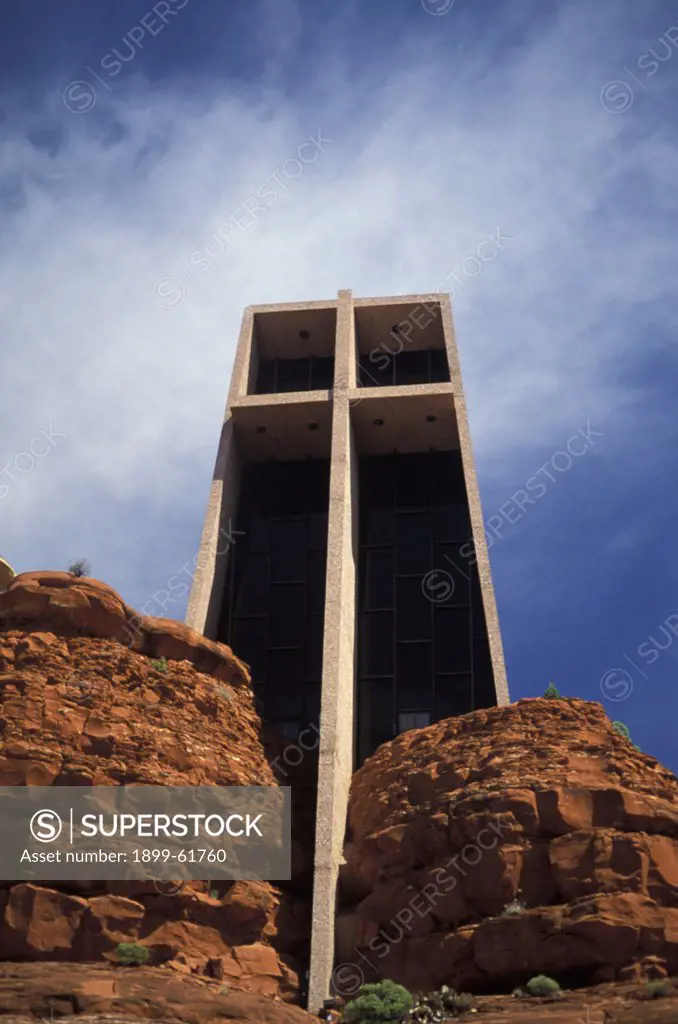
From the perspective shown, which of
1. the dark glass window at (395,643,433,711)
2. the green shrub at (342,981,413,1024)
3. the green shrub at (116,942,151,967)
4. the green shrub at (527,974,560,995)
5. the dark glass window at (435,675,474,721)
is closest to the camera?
the green shrub at (527,974,560,995)

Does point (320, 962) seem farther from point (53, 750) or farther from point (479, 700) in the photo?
point (479, 700)

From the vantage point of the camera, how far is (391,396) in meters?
44.0

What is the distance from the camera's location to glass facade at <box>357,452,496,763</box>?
39.8m

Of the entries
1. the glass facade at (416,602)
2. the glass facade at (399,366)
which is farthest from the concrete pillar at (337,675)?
the glass facade at (399,366)

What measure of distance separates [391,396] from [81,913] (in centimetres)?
2298

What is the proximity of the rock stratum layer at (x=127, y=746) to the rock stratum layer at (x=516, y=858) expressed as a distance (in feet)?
9.62

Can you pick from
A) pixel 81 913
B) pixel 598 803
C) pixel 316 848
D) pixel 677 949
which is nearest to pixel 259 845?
pixel 316 848

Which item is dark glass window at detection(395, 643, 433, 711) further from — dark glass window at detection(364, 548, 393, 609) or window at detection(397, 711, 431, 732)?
dark glass window at detection(364, 548, 393, 609)

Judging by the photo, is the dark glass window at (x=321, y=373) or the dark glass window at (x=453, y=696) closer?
the dark glass window at (x=453, y=696)

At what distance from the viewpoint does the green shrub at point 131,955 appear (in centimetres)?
2619

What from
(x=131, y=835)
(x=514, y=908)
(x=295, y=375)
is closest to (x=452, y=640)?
(x=514, y=908)

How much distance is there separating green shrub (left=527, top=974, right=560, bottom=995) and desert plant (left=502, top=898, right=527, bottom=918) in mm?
1826

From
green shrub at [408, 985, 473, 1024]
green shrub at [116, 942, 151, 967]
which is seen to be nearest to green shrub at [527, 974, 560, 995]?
green shrub at [408, 985, 473, 1024]

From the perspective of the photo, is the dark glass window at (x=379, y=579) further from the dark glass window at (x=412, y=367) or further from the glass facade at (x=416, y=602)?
the dark glass window at (x=412, y=367)
